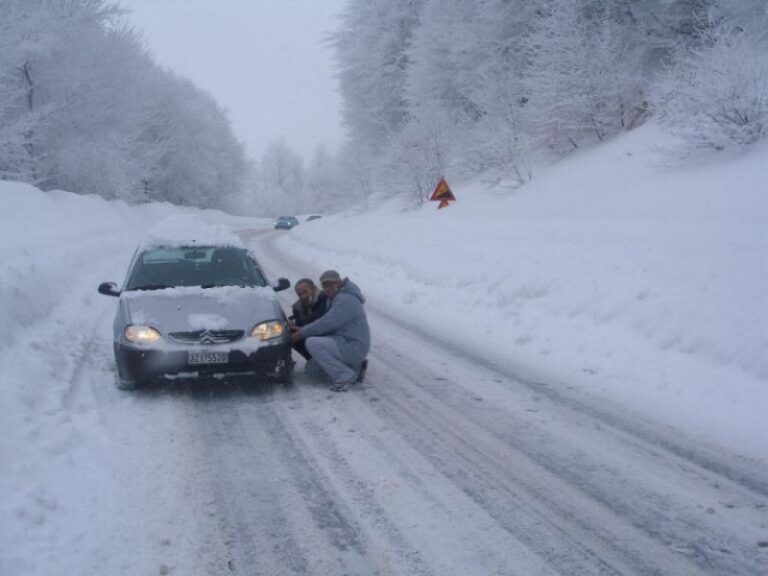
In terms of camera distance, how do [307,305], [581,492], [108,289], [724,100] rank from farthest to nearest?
[724,100], [307,305], [108,289], [581,492]

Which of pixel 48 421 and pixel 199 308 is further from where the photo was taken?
pixel 199 308

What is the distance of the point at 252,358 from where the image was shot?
6426 millimetres

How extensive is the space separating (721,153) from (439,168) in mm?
17555

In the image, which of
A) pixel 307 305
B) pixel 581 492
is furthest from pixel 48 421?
pixel 581 492

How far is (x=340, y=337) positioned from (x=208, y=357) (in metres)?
1.50

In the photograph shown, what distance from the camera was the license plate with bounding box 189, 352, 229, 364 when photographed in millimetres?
6219

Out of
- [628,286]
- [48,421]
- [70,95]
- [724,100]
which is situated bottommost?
[48,421]

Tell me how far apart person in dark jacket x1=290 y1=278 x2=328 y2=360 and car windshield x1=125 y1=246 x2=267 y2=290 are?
57cm

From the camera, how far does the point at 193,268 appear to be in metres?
7.82

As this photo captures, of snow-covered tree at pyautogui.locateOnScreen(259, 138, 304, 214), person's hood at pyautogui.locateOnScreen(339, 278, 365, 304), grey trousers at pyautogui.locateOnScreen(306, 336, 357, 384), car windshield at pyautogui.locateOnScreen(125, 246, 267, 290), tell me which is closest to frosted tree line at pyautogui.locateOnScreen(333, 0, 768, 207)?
person's hood at pyautogui.locateOnScreen(339, 278, 365, 304)

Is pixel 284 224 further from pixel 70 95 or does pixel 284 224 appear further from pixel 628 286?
pixel 628 286

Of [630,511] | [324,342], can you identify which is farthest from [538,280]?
[630,511]

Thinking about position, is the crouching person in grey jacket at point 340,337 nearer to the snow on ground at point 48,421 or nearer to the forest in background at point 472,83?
the snow on ground at point 48,421

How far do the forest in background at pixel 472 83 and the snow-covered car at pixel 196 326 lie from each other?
34.4 ft
